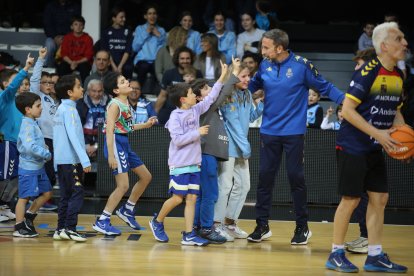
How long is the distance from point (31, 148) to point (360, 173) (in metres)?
3.37

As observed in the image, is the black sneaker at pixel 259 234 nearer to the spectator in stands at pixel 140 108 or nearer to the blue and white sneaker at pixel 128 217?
the blue and white sneaker at pixel 128 217

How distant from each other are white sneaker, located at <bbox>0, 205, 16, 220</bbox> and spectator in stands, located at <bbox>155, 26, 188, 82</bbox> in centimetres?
450

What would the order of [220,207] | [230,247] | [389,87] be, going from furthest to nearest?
[220,207], [230,247], [389,87]

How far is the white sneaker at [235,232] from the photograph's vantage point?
873 cm

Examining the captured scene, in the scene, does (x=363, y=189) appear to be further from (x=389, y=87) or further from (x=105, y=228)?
(x=105, y=228)

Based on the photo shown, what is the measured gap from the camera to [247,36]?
48.0ft

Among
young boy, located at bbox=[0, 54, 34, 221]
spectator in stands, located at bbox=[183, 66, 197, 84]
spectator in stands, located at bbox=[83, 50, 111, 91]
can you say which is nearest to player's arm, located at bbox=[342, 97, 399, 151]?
young boy, located at bbox=[0, 54, 34, 221]

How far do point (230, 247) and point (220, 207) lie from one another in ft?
2.06

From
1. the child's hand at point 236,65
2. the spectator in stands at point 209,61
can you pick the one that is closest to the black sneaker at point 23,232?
the child's hand at point 236,65

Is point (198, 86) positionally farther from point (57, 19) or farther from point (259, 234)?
point (57, 19)

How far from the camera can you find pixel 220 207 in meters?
8.67

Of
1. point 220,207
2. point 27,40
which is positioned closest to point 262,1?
point 27,40

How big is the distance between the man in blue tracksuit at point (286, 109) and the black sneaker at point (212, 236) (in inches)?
22.1

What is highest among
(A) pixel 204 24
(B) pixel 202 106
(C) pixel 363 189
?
(A) pixel 204 24
